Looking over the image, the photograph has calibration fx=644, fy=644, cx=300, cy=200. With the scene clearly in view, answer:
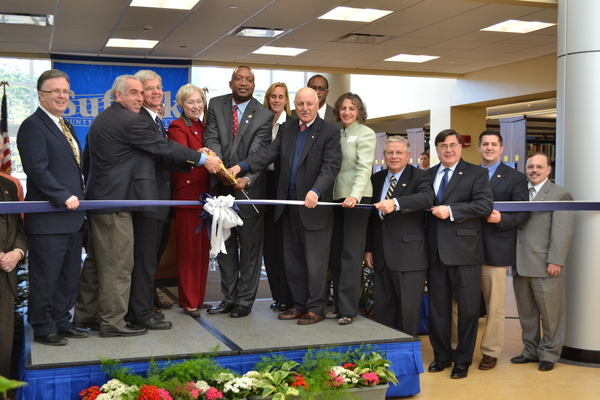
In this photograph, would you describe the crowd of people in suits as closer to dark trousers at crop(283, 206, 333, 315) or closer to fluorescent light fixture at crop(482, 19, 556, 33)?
dark trousers at crop(283, 206, 333, 315)

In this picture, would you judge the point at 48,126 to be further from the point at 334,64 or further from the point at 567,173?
the point at 334,64

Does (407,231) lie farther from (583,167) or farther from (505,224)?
(583,167)

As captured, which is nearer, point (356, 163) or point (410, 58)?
point (356, 163)

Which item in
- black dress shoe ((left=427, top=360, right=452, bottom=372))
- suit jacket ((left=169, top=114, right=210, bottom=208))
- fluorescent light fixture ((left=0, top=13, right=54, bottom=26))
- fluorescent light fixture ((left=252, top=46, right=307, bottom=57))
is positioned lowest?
black dress shoe ((left=427, top=360, right=452, bottom=372))

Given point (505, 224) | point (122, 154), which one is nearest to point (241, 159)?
point (122, 154)

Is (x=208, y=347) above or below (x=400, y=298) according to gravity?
below

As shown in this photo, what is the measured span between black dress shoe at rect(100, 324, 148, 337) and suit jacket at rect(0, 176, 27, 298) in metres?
0.59

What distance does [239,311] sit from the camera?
14.7ft

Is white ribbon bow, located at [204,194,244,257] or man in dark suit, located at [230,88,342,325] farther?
man in dark suit, located at [230,88,342,325]

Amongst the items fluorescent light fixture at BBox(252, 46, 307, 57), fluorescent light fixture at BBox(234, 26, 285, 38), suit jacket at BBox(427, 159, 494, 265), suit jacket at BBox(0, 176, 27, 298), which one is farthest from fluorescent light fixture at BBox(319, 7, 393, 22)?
suit jacket at BBox(0, 176, 27, 298)

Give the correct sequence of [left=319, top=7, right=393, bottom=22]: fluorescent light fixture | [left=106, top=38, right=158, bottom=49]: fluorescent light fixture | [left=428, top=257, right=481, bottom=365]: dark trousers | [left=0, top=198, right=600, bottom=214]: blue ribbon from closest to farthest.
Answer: [left=0, top=198, right=600, bottom=214]: blue ribbon → [left=428, top=257, right=481, bottom=365]: dark trousers → [left=319, top=7, right=393, bottom=22]: fluorescent light fixture → [left=106, top=38, right=158, bottom=49]: fluorescent light fixture

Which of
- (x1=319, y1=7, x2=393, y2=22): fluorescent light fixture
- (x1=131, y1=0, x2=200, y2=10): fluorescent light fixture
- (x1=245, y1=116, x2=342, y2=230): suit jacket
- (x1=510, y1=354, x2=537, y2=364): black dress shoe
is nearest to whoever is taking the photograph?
(x1=245, y1=116, x2=342, y2=230): suit jacket

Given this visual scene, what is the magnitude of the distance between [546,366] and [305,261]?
186 centimetres

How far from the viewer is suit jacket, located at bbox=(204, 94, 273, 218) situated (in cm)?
450
